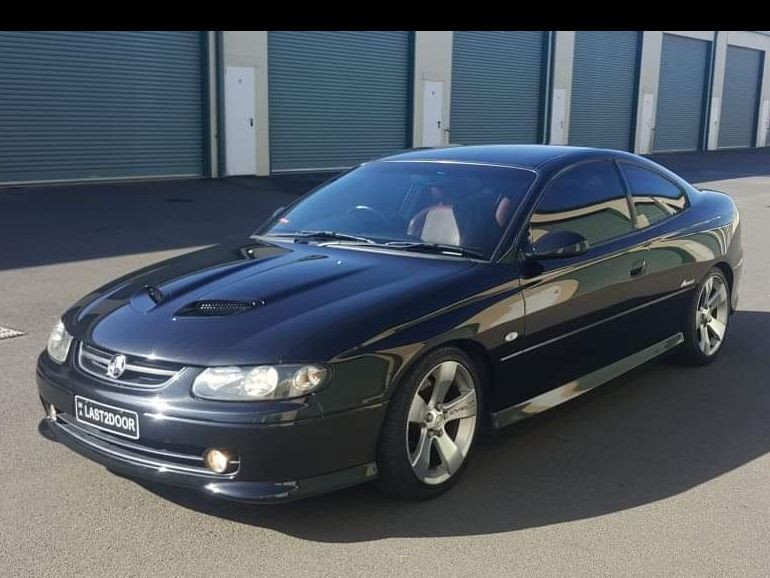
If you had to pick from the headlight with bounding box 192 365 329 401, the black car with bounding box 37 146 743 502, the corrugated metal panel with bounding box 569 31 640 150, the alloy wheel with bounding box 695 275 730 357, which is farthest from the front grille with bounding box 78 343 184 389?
the corrugated metal panel with bounding box 569 31 640 150

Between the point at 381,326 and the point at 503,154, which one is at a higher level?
the point at 503,154

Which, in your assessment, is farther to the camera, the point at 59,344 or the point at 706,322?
the point at 706,322

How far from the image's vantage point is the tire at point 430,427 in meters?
3.56

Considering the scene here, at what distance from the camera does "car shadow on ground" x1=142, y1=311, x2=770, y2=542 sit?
3.59 meters

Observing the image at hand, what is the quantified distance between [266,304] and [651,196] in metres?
2.93

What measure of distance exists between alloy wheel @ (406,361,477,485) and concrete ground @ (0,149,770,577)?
154 mm

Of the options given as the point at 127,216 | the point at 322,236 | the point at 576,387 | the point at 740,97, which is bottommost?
the point at 127,216

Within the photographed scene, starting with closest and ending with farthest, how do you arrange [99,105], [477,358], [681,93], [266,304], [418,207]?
1. [266,304]
2. [477,358]
3. [418,207]
4. [99,105]
5. [681,93]

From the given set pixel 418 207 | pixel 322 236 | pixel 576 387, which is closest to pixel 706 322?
pixel 576 387

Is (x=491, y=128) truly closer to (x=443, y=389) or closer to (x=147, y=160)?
(x=147, y=160)

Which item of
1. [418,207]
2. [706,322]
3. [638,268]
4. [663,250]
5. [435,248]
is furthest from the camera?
[706,322]

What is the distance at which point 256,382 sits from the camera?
330 cm

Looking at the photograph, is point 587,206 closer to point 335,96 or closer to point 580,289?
point 580,289

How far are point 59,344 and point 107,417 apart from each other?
2.03 feet
